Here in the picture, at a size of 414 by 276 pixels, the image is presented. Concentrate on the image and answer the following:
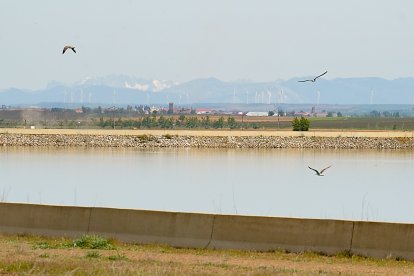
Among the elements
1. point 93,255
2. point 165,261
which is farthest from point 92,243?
point 165,261

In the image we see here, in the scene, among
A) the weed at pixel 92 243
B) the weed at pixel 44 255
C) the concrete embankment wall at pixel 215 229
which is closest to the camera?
the weed at pixel 44 255

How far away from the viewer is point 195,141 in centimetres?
11988

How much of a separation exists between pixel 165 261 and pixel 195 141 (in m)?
100

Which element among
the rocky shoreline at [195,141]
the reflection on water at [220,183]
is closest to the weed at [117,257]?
the reflection on water at [220,183]

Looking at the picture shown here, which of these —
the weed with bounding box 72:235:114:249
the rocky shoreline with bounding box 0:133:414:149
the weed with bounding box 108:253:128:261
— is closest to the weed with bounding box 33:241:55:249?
the weed with bounding box 72:235:114:249

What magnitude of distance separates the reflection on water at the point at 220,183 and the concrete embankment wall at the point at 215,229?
1263cm

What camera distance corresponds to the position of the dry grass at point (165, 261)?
17859mm

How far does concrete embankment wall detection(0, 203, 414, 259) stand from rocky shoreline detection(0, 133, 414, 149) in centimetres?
9206

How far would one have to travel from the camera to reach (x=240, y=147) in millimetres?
118250

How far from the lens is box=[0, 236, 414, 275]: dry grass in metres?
17.9

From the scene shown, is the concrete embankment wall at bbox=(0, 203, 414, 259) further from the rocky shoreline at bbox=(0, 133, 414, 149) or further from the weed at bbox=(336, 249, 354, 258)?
the rocky shoreline at bbox=(0, 133, 414, 149)

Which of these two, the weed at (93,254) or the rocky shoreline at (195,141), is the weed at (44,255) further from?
the rocky shoreline at (195,141)

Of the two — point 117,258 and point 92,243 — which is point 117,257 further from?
point 92,243

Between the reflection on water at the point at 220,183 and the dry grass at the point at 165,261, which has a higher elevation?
the dry grass at the point at 165,261
